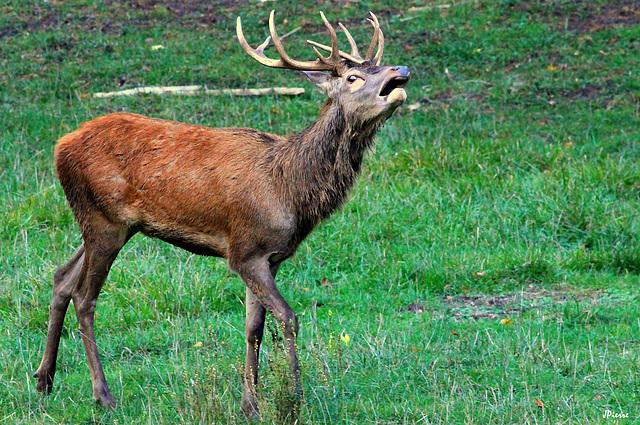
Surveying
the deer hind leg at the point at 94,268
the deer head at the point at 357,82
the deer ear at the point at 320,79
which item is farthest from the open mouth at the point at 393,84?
the deer hind leg at the point at 94,268

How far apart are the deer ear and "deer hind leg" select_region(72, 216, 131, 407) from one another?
1.46 m

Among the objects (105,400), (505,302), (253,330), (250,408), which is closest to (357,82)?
(253,330)

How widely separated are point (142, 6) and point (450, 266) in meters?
9.02

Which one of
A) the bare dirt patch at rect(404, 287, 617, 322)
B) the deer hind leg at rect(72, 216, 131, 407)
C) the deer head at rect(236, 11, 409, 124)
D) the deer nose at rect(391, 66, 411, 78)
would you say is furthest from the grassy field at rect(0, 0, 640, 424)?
the deer nose at rect(391, 66, 411, 78)

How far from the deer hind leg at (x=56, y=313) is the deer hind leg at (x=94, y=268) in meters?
0.13

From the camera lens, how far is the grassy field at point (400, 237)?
5109 millimetres

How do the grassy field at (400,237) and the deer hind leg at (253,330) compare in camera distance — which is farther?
the deer hind leg at (253,330)

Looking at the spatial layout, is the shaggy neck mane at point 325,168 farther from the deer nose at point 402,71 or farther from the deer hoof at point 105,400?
the deer hoof at point 105,400

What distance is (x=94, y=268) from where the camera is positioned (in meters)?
5.30

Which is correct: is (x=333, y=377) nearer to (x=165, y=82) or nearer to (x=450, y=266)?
(x=450, y=266)

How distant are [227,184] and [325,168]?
589 mm

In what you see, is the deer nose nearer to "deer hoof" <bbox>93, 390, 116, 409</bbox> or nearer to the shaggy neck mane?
the shaggy neck mane

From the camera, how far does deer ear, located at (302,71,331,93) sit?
517 centimetres

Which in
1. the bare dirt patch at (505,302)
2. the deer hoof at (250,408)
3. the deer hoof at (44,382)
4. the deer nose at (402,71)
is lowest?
the bare dirt patch at (505,302)
